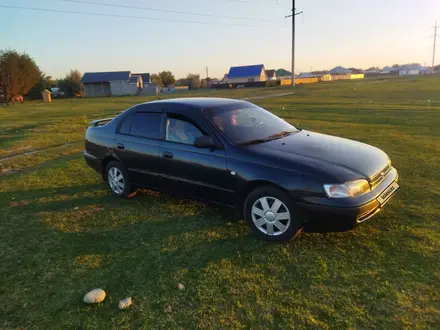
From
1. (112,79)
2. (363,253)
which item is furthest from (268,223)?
(112,79)

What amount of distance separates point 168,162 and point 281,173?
1.74 metres

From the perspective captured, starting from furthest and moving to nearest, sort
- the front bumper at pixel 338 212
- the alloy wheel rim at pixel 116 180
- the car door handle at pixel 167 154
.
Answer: the alloy wheel rim at pixel 116 180
the car door handle at pixel 167 154
the front bumper at pixel 338 212

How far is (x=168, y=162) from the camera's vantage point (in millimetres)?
4797

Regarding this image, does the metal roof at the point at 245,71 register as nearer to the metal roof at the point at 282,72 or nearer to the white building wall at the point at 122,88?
the white building wall at the point at 122,88

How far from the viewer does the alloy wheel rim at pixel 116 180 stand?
5613 mm

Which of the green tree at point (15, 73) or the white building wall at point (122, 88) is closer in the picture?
the green tree at point (15, 73)

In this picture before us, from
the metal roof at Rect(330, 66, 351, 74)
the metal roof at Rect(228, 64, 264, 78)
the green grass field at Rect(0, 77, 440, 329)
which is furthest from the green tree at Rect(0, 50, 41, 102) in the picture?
the metal roof at Rect(330, 66, 351, 74)

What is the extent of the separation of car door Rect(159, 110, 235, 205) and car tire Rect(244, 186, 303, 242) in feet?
1.05

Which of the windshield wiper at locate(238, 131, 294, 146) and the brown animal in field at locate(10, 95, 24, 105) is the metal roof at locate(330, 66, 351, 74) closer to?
the brown animal in field at locate(10, 95, 24, 105)

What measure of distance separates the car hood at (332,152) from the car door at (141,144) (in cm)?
162

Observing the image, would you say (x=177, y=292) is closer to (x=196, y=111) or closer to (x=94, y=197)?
(x=196, y=111)

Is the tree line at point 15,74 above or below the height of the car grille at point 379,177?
above

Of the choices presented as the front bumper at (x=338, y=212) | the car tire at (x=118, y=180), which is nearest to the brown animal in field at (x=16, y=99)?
the car tire at (x=118, y=180)

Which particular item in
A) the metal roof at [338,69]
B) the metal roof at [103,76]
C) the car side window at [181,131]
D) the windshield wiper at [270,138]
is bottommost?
the windshield wiper at [270,138]
